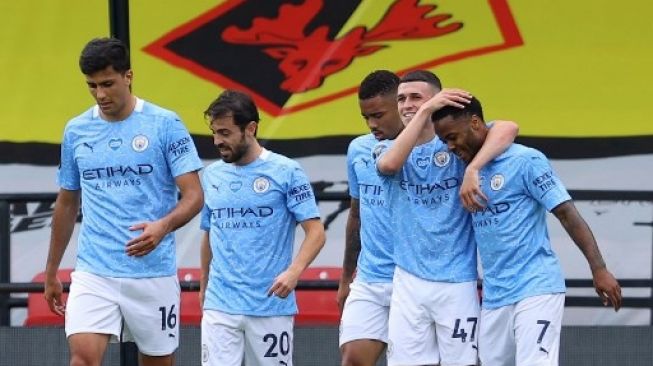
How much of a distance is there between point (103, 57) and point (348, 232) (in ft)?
4.76

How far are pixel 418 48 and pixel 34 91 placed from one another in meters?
2.05

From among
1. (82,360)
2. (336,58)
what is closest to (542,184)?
(82,360)

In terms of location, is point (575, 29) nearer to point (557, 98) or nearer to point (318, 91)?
point (557, 98)

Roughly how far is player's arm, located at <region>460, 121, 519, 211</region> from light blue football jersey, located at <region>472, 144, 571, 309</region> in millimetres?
65

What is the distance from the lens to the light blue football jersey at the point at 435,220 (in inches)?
287

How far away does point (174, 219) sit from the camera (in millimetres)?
7379

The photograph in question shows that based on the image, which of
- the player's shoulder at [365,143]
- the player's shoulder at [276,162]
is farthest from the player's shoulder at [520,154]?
the player's shoulder at [276,162]

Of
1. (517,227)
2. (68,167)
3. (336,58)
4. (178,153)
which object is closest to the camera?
(517,227)

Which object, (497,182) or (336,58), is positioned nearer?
(497,182)

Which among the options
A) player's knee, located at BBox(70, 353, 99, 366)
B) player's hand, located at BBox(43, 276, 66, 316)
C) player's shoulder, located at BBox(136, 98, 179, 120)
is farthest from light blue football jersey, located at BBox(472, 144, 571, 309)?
player's hand, located at BBox(43, 276, 66, 316)

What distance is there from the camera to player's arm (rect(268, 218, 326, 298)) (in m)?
7.41

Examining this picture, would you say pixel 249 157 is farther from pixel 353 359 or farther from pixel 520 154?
pixel 520 154

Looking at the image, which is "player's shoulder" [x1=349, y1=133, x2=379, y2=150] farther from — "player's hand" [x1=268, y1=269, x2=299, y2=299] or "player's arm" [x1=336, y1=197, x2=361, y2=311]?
"player's hand" [x1=268, y1=269, x2=299, y2=299]

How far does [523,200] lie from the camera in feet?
23.3
